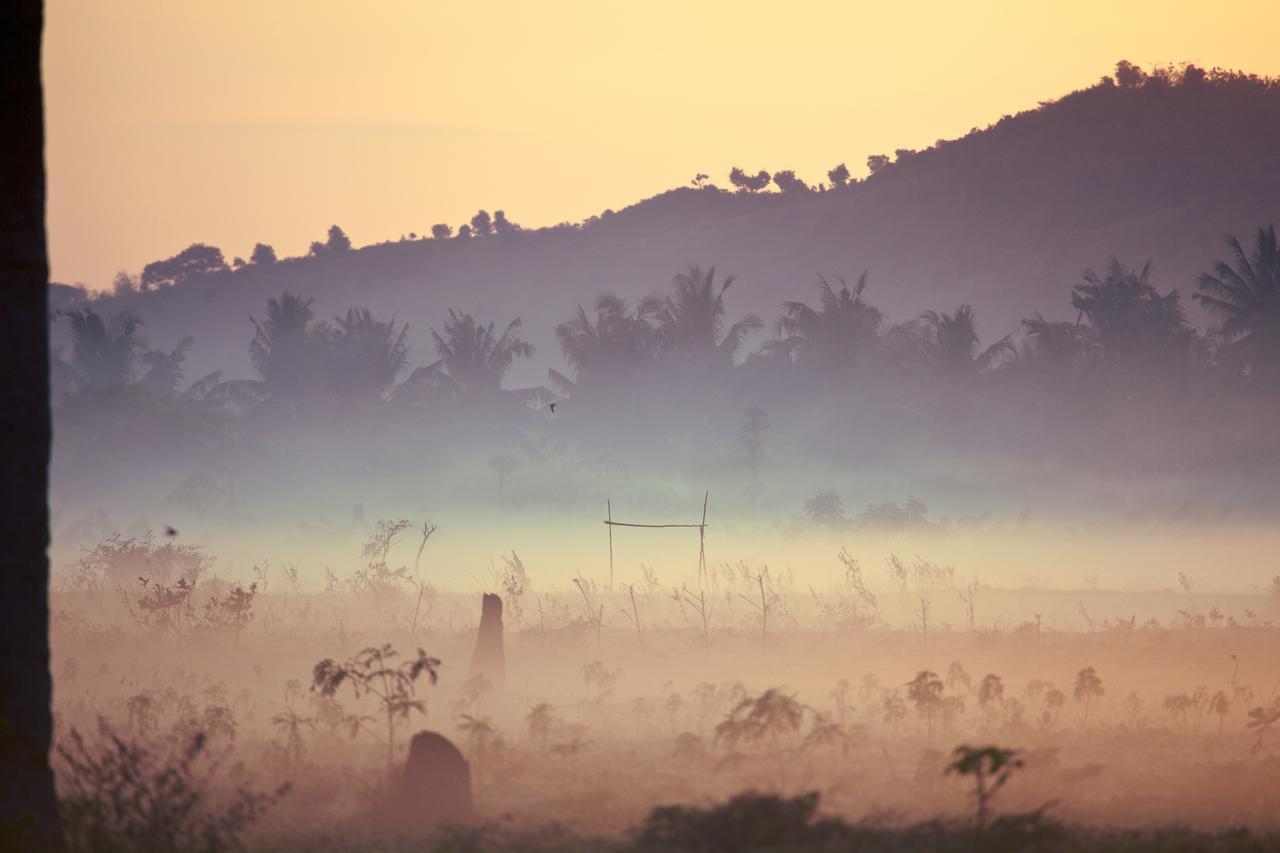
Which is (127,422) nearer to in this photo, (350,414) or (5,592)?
(350,414)

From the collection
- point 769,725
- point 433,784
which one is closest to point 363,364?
point 769,725

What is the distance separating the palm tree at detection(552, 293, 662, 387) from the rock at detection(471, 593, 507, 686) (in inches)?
2245

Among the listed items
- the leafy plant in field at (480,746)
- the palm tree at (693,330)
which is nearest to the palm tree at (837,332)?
the palm tree at (693,330)

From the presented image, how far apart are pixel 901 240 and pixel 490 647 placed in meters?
135

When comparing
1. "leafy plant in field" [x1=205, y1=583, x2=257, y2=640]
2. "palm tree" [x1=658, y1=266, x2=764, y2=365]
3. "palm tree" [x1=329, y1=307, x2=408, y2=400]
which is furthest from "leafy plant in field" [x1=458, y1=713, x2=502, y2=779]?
"palm tree" [x1=329, y1=307, x2=408, y2=400]

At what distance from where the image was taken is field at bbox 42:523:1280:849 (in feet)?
32.7

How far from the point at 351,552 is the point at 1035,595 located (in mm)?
24422

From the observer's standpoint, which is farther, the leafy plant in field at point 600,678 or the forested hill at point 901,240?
the forested hill at point 901,240

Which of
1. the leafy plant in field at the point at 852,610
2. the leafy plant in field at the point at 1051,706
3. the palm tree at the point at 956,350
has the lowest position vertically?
the leafy plant in field at the point at 1051,706

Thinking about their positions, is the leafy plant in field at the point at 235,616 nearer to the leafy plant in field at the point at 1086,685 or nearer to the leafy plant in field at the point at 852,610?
the leafy plant in field at the point at 852,610

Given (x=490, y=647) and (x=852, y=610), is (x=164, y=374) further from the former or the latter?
(x=490, y=647)

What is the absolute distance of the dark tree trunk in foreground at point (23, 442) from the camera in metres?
8.50

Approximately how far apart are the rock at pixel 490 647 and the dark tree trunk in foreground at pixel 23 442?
806 centimetres

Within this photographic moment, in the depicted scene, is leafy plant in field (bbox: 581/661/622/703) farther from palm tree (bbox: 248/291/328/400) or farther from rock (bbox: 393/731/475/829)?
palm tree (bbox: 248/291/328/400)
